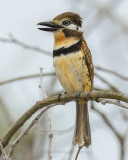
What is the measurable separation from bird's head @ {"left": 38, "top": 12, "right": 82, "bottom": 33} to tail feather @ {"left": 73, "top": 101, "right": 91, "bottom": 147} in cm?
78

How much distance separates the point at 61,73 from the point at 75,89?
8.3 inches

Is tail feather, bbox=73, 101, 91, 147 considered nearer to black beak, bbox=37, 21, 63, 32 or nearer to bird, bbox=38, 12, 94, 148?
bird, bbox=38, 12, 94, 148

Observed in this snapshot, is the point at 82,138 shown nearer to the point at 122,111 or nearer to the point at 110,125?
the point at 110,125

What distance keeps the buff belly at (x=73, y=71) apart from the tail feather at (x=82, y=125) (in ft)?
1.02

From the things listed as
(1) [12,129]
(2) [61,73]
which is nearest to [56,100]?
(1) [12,129]

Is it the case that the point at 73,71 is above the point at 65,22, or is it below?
below

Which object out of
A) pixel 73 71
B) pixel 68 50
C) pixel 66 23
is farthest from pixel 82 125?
pixel 66 23

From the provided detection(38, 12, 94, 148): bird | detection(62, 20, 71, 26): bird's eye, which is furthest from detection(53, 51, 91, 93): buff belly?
detection(62, 20, 71, 26): bird's eye

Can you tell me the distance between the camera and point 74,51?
3852 mm

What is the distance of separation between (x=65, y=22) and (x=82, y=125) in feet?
A: 3.52

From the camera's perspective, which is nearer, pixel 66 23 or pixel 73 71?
pixel 73 71

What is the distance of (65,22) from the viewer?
4.12m

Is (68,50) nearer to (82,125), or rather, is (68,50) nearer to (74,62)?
(74,62)

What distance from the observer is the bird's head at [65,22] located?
4055mm
